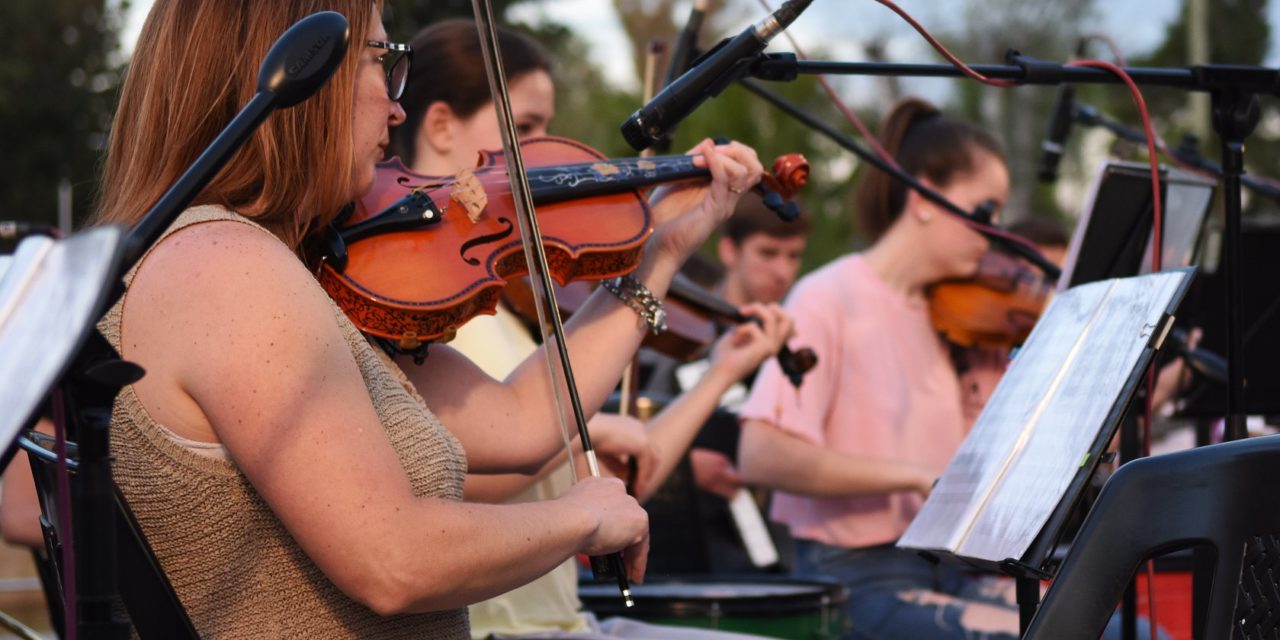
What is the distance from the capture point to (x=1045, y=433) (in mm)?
1645

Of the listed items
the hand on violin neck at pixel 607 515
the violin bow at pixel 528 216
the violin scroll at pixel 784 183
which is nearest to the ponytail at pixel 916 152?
the violin scroll at pixel 784 183

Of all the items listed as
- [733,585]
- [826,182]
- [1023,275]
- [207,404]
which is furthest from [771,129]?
[207,404]

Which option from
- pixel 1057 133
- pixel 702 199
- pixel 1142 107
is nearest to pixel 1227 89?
pixel 1142 107

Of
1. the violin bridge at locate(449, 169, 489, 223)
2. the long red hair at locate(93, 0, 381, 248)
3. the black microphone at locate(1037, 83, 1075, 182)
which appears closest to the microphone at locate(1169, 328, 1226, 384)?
the black microphone at locate(1037, 83, 1075, 182)

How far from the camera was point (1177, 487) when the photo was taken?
130 centimetres

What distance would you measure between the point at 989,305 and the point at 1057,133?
508mm

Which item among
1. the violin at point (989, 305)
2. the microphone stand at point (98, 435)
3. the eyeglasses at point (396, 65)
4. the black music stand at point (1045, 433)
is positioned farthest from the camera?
the violin at point (989, 305)

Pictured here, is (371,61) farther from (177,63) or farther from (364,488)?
(364,488)

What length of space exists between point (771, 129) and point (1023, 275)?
834cm

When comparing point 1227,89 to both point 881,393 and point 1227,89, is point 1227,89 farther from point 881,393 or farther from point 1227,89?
point 881,393

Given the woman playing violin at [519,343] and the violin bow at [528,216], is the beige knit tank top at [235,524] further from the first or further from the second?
the woman playing violin at [519,343]

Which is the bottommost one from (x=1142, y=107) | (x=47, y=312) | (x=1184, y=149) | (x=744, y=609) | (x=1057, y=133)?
(x=744, y=609)

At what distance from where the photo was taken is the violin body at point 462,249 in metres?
1.72

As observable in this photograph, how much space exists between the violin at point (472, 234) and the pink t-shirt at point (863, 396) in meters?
1.30
